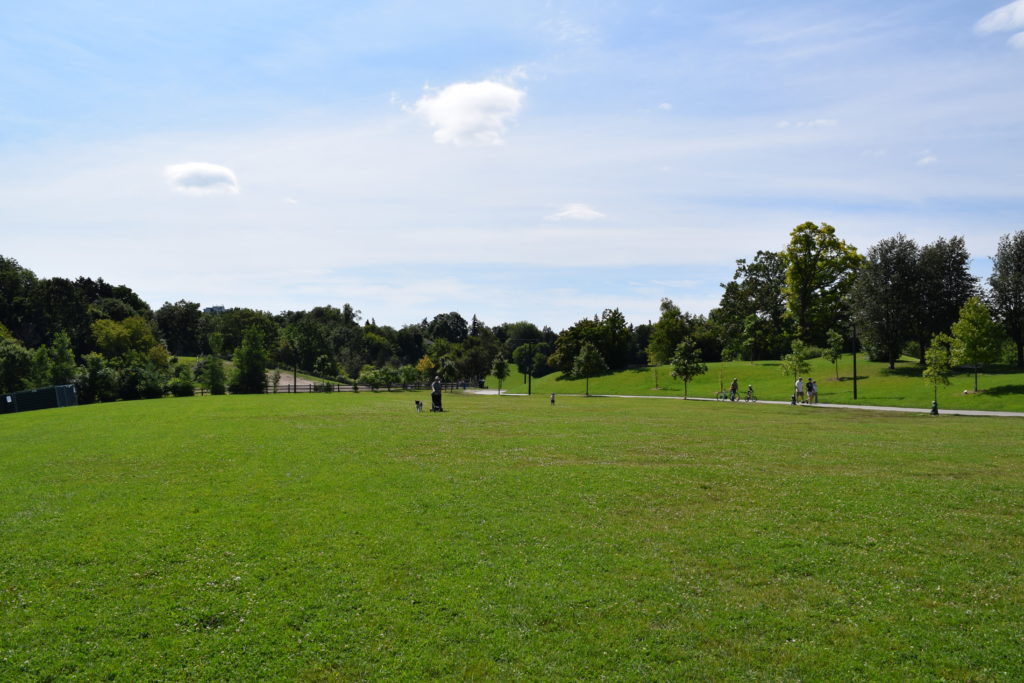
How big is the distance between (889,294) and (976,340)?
61.8ft

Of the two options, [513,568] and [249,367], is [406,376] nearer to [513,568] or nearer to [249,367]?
[249,367]

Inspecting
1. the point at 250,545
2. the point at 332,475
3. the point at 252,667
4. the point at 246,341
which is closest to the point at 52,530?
the point at 250,545

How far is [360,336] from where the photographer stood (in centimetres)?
17325

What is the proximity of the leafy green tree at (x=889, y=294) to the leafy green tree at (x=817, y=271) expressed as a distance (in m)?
15.7

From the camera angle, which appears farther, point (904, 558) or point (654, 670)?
point (904, 558)

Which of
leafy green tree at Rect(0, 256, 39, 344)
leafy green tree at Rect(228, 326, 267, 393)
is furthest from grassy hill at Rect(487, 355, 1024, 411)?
leafy green tree at Rect(0, 256, 39, 344)

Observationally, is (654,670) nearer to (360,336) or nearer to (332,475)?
(332,475)

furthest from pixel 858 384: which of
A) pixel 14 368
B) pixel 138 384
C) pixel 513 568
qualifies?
pixel 14 368

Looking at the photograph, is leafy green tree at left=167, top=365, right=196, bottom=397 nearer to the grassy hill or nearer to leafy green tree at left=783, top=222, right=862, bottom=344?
the grassy hill

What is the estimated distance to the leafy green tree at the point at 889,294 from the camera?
68062 millimetres

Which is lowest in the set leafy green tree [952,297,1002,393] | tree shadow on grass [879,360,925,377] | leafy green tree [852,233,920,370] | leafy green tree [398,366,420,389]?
leafy green tree [398,366,420,389]

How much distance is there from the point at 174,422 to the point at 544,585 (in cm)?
3422

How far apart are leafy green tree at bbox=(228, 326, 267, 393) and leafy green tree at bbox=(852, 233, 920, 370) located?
8711 centimetres

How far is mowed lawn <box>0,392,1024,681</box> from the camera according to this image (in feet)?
25.0
